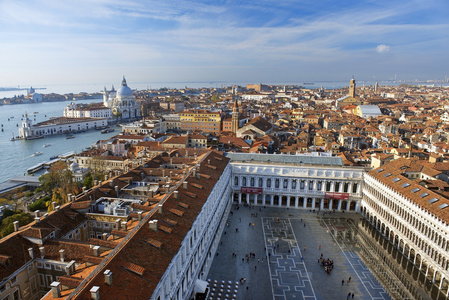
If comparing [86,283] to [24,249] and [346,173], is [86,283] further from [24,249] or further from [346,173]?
[346,173]

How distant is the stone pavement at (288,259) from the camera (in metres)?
21.9

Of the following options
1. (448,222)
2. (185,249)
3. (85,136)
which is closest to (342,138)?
(448,222)

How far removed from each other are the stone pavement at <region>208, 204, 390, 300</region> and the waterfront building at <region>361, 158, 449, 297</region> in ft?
11.0

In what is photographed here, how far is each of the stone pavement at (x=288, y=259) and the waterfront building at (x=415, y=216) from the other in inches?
132

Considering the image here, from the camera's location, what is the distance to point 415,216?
2550 centimetres

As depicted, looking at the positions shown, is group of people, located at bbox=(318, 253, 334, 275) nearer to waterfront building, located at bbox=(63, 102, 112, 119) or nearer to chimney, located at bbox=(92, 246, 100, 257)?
chimney, located at bbox=(92, 246, 100, 257)

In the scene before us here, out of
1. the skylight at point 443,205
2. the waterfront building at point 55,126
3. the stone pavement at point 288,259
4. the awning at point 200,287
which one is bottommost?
the stone pavement at point 288,259

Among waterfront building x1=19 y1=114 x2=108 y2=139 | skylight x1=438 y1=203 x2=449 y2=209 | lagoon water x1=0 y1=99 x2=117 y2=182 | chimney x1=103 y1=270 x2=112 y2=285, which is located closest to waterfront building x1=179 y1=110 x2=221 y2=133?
lagoon water x1=0 y1=99 x2=117 y2=182

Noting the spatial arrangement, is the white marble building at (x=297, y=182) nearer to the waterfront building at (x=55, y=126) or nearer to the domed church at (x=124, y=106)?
the waterfront building at (x=55, y=126)

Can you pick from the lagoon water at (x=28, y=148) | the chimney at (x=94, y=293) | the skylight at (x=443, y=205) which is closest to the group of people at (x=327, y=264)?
the skylight at (x=443, y=205)

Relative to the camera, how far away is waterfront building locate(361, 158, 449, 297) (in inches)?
896

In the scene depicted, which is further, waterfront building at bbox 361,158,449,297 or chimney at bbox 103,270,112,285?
waterfront building at bbox 361,158,449,297

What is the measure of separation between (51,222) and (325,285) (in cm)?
1884

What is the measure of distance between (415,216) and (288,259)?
1089 centimetres
